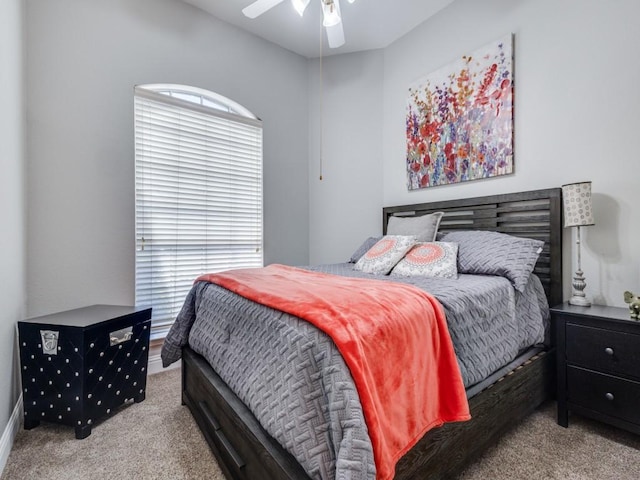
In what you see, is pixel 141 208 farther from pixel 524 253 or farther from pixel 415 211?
pixel 524 253

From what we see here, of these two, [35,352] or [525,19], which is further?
[525,19]

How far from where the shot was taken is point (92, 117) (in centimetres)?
219

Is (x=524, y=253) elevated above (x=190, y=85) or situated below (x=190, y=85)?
below

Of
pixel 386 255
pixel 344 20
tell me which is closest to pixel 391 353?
pixel 386 255

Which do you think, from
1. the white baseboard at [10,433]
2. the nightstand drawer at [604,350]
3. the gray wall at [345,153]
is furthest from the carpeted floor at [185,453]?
the gray wall at [345,153]

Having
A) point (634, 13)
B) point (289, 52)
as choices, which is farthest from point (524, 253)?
point (289, 52)

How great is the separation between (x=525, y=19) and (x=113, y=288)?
3554mm

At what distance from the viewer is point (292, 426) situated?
908 mm

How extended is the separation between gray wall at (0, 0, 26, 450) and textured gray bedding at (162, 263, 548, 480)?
0.74m

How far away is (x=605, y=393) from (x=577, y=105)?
168cm

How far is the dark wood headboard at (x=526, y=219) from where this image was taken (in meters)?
1.99

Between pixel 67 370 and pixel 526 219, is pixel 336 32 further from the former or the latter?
pixel 67 370

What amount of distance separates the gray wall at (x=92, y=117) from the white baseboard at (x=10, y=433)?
588 millimetres

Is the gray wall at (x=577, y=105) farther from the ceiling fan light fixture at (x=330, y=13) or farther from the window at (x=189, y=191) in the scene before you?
the window at (x=189, y=191)
